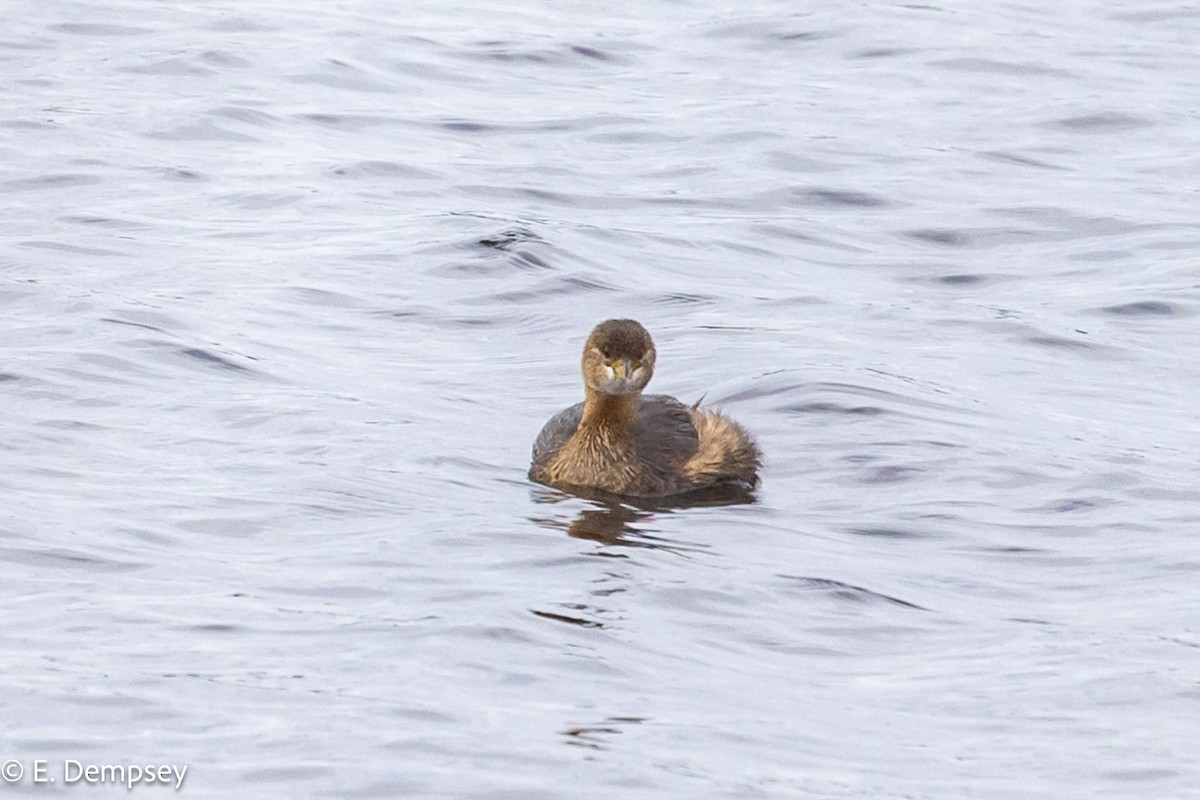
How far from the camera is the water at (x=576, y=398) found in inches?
301

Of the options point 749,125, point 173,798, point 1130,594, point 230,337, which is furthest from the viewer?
point 749,125

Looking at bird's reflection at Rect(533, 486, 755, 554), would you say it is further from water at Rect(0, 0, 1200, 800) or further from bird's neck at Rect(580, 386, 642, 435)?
bird's neck at Rect(580, 386, 642, 435)

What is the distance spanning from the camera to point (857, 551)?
32.6 feet

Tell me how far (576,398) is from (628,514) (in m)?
2.04

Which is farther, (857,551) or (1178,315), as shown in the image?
(1178,315)

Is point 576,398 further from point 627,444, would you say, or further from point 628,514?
point 628,514

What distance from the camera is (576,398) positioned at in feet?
41.7

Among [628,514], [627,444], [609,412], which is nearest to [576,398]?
[609,412]

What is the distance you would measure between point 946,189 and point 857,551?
8651mm

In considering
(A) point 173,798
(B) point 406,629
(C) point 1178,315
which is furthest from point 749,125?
(A) point 173,798

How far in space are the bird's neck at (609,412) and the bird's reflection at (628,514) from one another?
372mm

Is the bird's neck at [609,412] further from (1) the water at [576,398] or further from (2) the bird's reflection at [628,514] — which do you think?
(1) the water at [576,398]

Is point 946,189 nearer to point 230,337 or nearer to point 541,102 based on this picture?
point 541,102

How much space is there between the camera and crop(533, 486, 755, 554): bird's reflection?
1021 centimetres
